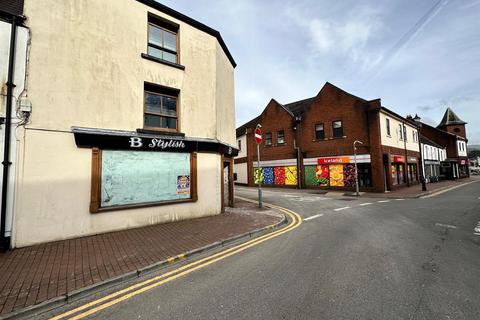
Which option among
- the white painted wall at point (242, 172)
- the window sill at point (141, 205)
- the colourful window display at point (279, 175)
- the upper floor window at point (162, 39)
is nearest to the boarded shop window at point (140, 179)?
the window sill at point (141, 205)

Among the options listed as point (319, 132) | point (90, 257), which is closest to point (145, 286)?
point (90, 257)

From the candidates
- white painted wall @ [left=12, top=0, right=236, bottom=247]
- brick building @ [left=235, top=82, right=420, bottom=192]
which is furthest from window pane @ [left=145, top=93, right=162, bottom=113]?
brick building @ [left=235, top=82, right=420, bottom=192]

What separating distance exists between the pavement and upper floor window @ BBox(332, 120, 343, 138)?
54.2ft

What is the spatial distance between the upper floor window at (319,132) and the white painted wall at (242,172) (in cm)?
1146

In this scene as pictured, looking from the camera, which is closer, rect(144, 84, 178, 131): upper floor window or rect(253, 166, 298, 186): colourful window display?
rect(144, 84, 178, 131): upper floor window

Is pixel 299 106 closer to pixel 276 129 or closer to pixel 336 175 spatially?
pixel 276 129

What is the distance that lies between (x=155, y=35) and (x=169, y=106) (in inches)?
114

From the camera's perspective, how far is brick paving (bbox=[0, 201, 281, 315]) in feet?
13.0

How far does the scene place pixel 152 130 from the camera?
838 centimetres

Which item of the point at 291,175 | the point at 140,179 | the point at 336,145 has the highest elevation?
the point at 336,145

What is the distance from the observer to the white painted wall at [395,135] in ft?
68.1

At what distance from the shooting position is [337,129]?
22.6 m

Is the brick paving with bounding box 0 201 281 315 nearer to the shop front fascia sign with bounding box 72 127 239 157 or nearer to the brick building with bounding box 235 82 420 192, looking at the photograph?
the shop front fascia sign with bounding box 72 127 239 157

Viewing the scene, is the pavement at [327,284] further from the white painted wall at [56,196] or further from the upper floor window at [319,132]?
the upper floor window at [319,132]
